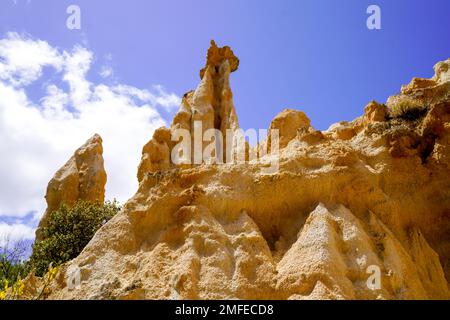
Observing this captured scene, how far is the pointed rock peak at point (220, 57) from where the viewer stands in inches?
1095

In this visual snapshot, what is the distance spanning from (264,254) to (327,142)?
272cm

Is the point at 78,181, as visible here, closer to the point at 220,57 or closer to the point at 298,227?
the point at 220,57

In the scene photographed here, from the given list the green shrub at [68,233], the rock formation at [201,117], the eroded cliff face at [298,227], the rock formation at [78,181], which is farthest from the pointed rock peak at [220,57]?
the eroded cliff face at [298,227]

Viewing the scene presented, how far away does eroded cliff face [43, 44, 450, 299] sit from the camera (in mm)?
6383

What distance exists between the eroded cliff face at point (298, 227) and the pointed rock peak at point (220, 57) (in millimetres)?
19216

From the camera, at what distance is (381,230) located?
7.32 meters

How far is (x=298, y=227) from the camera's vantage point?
7414mm

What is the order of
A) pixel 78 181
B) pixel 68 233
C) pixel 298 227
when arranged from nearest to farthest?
pixel 298 227 → pixel 68 233 → pixel 78 181

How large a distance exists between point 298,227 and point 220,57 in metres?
21.8

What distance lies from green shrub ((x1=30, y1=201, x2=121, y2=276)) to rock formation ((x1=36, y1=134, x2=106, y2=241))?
291cm

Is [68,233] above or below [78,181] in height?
below

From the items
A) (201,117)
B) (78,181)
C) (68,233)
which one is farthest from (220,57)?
(68,233)
